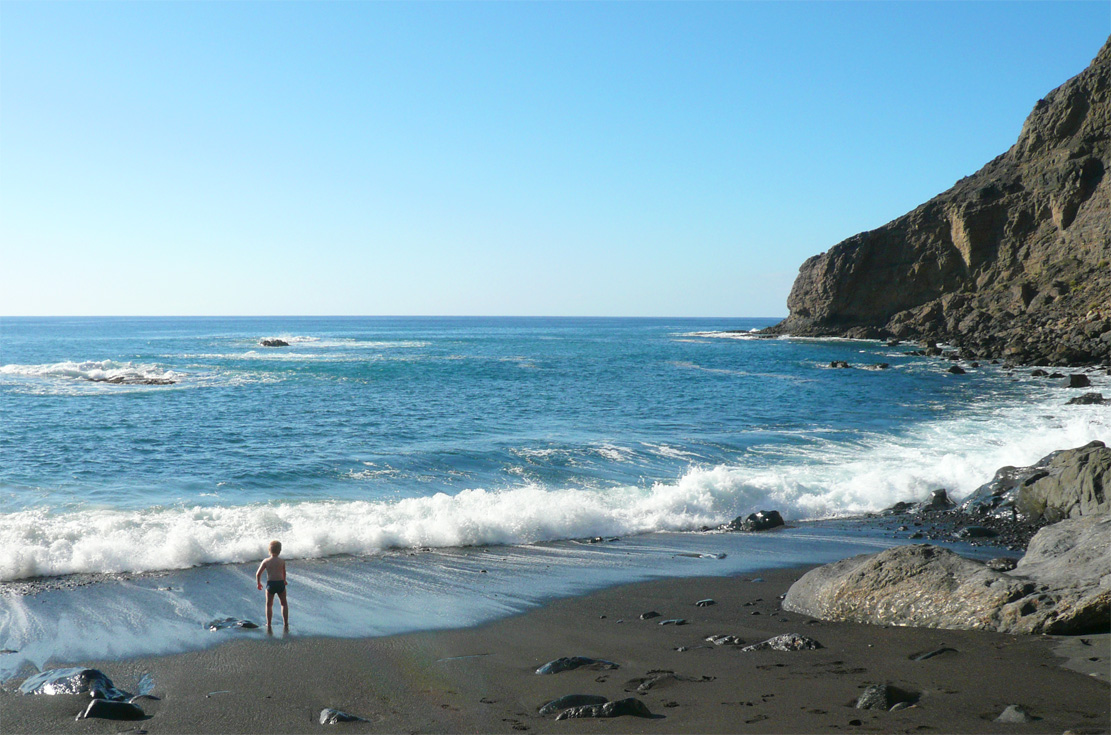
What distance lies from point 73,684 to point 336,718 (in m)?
2.63

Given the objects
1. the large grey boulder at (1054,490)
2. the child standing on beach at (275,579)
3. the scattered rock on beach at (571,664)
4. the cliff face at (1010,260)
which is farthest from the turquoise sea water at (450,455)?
the cliff face at (1010,260)

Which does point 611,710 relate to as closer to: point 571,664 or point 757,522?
point 571,664

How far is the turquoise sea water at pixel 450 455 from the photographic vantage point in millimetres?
13094

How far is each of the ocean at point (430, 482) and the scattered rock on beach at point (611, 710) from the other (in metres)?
3.09

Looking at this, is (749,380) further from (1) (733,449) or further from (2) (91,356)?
(2) (91,356)

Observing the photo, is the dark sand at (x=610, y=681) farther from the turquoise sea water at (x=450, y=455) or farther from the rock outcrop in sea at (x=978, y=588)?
the turquoise sea water at (x=450, y=455)

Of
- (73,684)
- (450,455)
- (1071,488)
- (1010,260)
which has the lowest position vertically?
(450,455)

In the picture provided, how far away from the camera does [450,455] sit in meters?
20.5

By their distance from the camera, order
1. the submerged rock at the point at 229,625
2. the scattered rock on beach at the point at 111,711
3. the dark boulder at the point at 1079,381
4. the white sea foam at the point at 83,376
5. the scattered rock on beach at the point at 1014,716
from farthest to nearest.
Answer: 1. the white sea foam at the point at 83,376
2. the dark boulder at the point at 1079,381
3. the submerged rock at the point at 229,625
4. the scattered rock on beach at the point at 111,711
5. the scattered rock on beach at the point at 1014,716

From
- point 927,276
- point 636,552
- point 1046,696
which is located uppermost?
point 927,276

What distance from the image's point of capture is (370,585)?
1058 cm

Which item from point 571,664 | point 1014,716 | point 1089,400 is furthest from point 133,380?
point 1089,400

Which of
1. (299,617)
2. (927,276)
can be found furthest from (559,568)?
(927,276)

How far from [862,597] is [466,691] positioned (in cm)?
463
